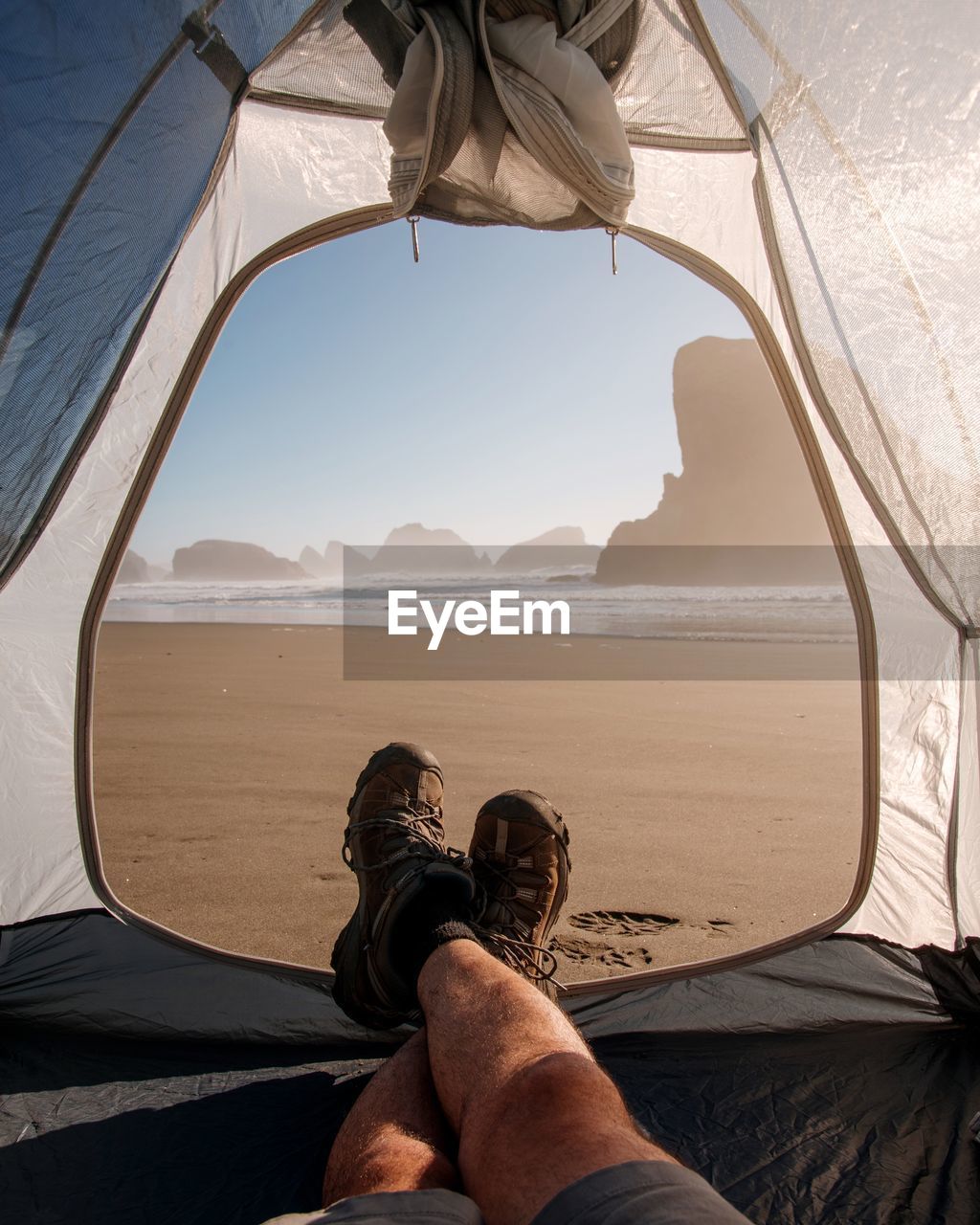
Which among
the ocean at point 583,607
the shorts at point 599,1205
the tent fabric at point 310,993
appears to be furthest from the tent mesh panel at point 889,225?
the ocean at point 583,607

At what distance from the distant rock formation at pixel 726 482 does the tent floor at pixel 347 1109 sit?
155 ft

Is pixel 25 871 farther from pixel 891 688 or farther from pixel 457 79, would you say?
pixel 891 688

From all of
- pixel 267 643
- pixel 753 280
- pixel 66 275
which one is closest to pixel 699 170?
pixel 753 280

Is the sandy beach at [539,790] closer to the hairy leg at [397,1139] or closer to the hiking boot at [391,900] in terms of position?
the hiking boot at [391,900]

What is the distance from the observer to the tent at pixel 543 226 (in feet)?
5.05

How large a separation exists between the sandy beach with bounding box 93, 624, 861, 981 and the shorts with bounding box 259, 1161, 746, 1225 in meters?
1.35

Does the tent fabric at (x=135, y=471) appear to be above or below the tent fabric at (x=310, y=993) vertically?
above

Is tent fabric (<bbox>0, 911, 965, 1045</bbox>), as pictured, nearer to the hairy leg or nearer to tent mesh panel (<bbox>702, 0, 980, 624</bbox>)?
the hairy leg

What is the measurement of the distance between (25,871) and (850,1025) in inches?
79.4

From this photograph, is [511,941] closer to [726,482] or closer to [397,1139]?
[397,1139]

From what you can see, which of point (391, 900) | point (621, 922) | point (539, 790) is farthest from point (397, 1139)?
point (539, 790)

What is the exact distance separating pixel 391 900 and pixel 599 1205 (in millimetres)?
954

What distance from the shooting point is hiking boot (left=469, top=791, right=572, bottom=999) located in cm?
→ 188

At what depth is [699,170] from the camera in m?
2.32
